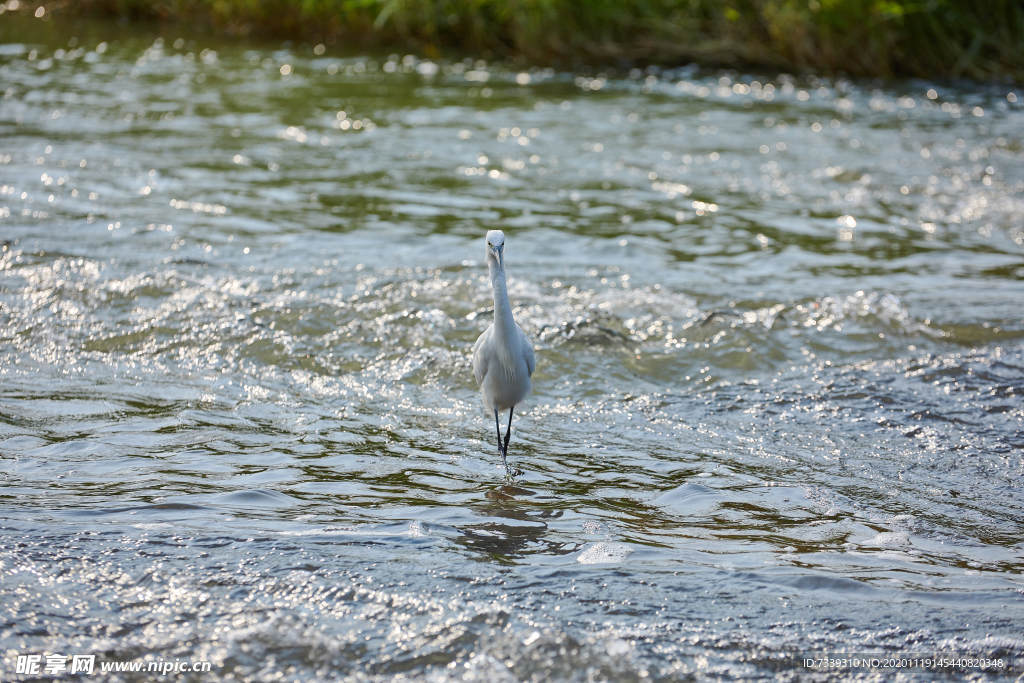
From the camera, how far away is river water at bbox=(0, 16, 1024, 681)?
3.58m

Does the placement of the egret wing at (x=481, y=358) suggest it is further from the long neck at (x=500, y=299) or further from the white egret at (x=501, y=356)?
the long neck at (x=500, y=299)

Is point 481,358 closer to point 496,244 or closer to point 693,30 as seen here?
point 496,244

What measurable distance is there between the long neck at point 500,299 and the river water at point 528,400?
690 mm

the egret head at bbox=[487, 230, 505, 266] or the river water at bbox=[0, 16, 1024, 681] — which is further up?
the egret head at bbox=[487, 230, 505, 266]

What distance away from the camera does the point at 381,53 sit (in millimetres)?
17797

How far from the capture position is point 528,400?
20.2 ft

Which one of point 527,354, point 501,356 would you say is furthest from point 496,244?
point 527,354

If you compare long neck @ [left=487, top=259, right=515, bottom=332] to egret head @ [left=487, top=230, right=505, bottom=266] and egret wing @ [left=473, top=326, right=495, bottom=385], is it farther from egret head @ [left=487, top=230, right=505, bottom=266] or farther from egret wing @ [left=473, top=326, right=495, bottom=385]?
egret wing @ [left=473, top=326, right=495, bottom=385]

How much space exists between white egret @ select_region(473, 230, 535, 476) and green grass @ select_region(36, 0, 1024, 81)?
11370 mm

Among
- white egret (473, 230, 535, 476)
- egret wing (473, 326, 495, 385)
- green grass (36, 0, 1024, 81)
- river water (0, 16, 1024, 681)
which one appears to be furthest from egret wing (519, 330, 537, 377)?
green grass (36, 0, 1024, 81)

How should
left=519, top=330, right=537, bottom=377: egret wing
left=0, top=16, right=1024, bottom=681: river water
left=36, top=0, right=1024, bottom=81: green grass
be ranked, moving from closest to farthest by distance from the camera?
left=0, top=16, right=1024, bottom=681: river water
left=519, top=330, right=537, bottom=377: egret wing
left=36, top=0, right=1024, bottom=81: green grass

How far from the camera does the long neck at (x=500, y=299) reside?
16.4 feet

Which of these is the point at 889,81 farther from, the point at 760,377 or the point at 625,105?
the point at 760,377

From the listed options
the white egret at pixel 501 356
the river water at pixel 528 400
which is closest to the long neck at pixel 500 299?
the white egret at pixel 501 356
